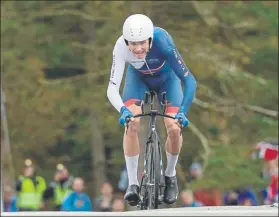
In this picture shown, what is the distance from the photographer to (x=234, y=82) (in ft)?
90.8

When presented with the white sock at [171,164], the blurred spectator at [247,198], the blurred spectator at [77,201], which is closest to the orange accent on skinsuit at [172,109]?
the white sock at [171,164]

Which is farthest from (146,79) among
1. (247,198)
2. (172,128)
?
(247,198)

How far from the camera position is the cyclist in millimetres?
12445

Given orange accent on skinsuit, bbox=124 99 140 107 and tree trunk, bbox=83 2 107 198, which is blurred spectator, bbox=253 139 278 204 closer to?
orange accent on skinsuit, bbox=124 99 140 107

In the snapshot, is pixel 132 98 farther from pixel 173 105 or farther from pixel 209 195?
pixel 209 195

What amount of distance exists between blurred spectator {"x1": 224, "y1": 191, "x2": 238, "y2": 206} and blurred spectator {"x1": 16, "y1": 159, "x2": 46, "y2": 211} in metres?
3.31

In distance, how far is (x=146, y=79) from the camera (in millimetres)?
13070

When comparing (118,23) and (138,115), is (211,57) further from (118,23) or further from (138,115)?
(138,115)

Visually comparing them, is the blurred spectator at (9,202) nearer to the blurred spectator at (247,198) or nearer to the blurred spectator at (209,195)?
the blurred spectator at (209,195)

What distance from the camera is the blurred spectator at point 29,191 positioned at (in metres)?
23.1

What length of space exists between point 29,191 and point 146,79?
10417mm

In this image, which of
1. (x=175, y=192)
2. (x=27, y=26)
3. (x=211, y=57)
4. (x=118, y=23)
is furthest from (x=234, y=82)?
(x=175, y=192)

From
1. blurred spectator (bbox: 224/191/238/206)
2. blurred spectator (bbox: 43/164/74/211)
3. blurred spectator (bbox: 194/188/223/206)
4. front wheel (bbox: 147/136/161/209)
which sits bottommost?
front wheel (bbox: 147/136/161/209)

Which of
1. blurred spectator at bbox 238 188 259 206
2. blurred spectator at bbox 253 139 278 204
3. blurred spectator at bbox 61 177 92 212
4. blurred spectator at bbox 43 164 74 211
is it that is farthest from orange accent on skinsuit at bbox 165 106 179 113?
blurred spectator at bbox 43 164 74 211
